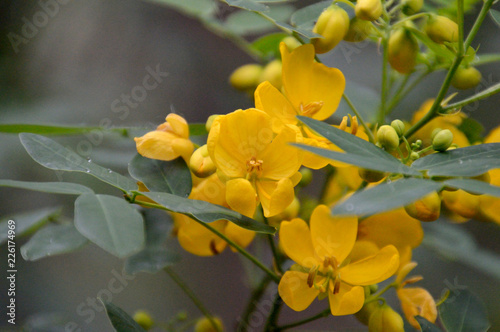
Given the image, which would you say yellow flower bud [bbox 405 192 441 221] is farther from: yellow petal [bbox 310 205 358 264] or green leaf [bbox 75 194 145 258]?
green leaf [bbox 75 194 145 258]

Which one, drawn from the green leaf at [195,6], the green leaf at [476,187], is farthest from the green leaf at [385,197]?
the green leaf at [195,6]

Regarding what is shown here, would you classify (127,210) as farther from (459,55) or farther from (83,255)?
(83,255)

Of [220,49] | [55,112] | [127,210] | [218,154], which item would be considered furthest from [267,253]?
[220,49]

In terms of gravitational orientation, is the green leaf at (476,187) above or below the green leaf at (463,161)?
above

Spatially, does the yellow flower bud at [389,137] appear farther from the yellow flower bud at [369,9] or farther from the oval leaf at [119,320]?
the oval leaf at [119,320]

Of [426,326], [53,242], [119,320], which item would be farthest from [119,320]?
[426,326]

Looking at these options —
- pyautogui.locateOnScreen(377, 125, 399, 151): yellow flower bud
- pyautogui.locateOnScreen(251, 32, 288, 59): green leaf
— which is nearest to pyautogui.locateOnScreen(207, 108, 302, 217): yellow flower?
pyautogui.locateOnScreen(377, 125, 399, 151): yellow flower bud
